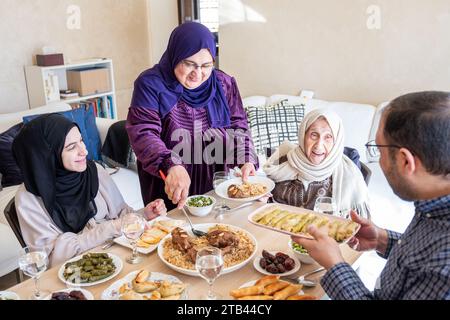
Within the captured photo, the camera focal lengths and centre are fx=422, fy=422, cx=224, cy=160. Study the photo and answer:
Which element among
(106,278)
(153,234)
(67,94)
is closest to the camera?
(106,278)

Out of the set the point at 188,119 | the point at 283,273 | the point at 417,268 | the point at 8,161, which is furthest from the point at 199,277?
the point at 8,161

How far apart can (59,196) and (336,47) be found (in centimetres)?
287

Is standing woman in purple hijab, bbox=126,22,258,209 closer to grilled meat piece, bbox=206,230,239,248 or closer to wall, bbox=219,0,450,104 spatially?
grilled meat piece, bbox=206,230,239,248

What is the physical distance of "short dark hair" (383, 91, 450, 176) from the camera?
993 mm

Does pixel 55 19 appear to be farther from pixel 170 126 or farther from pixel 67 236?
pixel 67 236

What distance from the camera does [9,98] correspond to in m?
4.16

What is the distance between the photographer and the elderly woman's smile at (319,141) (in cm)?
214

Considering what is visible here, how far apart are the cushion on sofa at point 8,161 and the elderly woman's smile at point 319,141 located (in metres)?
2.27

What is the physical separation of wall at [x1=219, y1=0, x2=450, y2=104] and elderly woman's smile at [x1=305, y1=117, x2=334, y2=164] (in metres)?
1.73

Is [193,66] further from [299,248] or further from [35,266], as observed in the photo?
[35,266]

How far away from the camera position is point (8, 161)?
10.5 ft

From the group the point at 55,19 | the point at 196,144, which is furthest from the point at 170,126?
the point at 55,19

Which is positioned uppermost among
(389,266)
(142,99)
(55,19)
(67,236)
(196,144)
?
(55,19)

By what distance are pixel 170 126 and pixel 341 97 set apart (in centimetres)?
238
